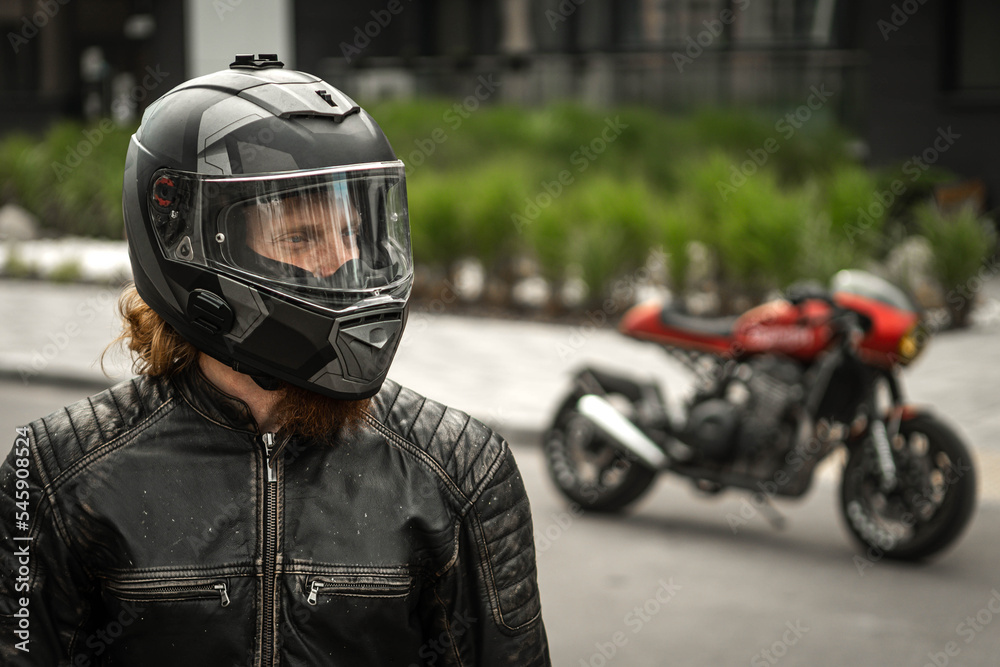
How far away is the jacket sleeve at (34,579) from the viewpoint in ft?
5.40

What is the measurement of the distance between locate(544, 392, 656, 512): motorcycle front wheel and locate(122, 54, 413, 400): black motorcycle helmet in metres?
4.53

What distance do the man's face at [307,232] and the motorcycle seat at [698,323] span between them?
14.4ft

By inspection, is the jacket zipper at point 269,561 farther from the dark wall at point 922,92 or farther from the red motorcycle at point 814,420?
the dark wall at point 922,92

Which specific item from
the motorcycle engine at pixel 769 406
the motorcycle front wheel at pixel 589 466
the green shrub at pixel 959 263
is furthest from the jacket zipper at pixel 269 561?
the green shrub at pixel 959 263

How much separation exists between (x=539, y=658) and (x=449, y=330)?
10050mm

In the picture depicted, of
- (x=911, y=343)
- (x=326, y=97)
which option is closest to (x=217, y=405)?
(x=326, y=97)

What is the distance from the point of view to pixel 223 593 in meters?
1.67

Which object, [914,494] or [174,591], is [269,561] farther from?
[914,494]

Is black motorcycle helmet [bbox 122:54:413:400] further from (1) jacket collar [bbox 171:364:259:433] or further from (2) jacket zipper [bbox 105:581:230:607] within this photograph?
(2) jacket zipper [bbox 105:581:230:607]

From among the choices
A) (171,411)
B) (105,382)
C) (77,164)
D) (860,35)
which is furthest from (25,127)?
(171,411)

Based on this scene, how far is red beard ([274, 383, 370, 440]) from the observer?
1744mm

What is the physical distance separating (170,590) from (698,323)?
15.2ft

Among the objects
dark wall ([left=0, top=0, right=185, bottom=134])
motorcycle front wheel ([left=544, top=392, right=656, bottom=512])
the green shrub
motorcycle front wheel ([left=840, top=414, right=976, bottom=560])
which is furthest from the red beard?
dark wall ([left=0, top=0, right=185, bottom=134])

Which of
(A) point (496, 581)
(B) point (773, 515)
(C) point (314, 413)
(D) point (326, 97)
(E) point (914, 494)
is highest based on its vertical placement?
(D) point (326, 97)
